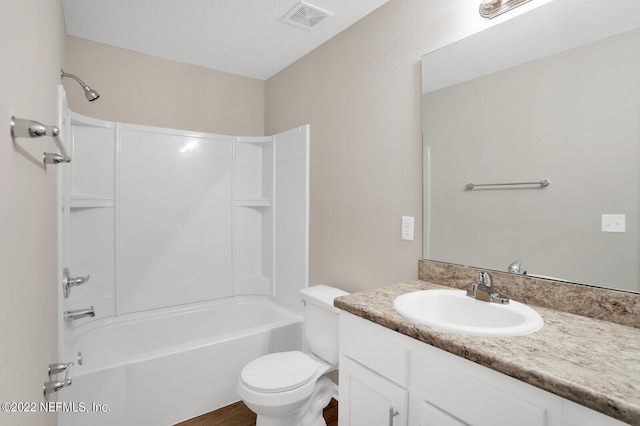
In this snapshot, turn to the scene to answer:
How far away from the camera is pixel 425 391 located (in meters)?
1.06

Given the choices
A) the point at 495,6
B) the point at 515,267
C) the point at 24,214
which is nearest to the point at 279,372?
the point at 515,267

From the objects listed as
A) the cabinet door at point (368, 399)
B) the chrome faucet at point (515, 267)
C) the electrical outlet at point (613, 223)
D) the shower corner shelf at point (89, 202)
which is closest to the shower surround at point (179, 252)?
the shower corner shelf at point (89, 202)

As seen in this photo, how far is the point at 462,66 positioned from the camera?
1564 millimetres

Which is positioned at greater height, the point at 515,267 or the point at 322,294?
the point at 515,267

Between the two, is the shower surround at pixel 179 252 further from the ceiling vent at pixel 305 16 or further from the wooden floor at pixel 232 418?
the ceiling vent at pixel 305 16

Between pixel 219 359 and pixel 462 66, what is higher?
pixel 462 66

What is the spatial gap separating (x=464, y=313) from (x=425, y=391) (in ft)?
1.46

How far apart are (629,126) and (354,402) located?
1.35 metres

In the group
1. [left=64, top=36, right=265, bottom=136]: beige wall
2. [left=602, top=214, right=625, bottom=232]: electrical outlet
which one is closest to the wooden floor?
[left=602, top=214, right=625, bottom=232]: electrical outlet

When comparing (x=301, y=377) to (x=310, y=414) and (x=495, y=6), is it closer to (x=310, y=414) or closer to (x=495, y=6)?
(x=310, y=414)

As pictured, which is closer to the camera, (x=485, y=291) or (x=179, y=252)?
(x=485, y=291)

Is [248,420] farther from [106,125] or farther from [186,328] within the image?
[106,125]

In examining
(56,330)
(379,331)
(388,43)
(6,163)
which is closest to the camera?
(6,163)

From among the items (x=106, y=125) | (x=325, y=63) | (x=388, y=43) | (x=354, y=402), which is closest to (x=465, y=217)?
(x=354, y=402)
